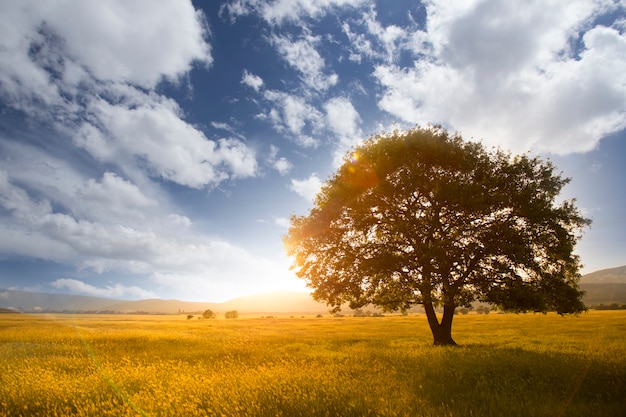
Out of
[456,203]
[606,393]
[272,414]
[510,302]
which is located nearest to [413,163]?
[456,203]

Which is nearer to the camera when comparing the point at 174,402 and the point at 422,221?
the point at 174,402

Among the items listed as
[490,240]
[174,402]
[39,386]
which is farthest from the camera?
[490,240]

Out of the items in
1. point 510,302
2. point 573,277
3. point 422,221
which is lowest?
point 510,302

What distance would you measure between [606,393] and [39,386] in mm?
15680

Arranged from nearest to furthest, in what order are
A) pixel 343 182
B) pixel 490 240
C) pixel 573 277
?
pixel 490 240 → pixel 573 277 → pixel 343 182

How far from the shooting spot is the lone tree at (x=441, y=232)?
18.5 meters

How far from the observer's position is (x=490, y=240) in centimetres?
1844

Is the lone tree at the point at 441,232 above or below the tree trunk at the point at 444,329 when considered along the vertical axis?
above

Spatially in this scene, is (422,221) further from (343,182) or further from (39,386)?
(39,386)

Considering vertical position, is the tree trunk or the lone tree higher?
the lone tree

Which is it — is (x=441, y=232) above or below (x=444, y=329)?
above

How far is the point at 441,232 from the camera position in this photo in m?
19.7

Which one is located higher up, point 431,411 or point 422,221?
point 422,221

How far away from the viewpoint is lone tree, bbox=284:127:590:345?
18484mm
